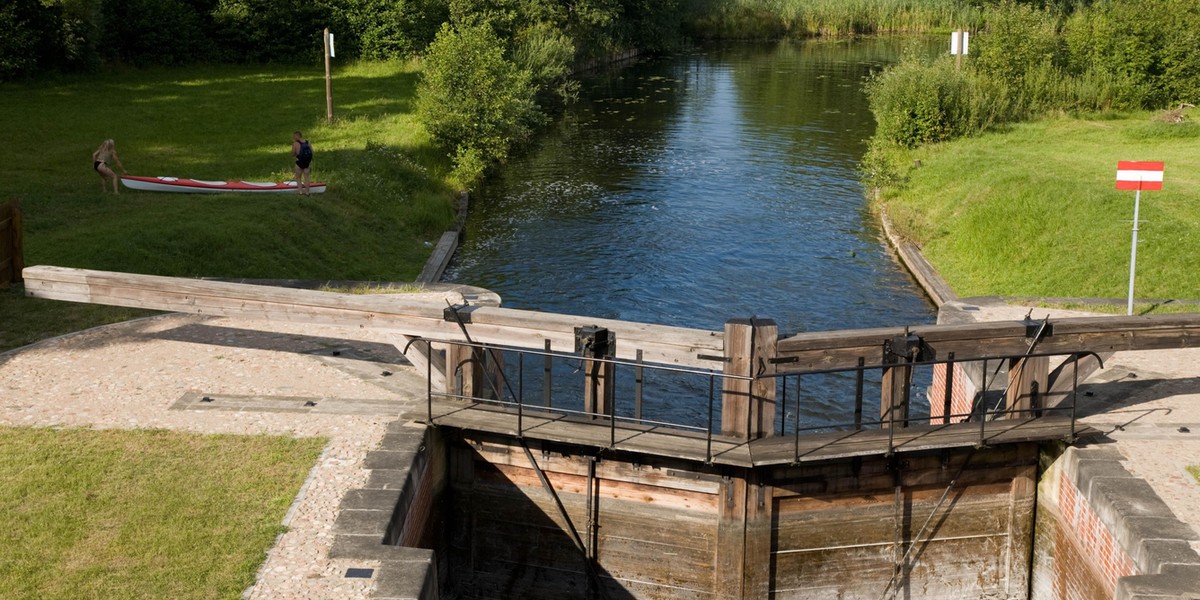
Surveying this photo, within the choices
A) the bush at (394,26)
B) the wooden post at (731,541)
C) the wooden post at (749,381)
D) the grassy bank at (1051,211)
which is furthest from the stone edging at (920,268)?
the bush at (394,26)

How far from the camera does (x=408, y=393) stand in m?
14.2

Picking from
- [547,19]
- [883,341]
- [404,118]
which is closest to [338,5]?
[547,19]

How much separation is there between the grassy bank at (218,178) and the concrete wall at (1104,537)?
12781 mm

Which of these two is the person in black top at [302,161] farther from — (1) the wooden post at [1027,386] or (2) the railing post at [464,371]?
(1) the wooden post at [1027,386]

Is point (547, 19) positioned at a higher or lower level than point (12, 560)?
higher

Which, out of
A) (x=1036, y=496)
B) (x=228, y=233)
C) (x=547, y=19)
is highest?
(x=547, y=19)

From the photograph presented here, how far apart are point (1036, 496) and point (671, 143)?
27.2 metres

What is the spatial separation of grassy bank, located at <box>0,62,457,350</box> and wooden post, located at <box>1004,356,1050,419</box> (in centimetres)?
1220

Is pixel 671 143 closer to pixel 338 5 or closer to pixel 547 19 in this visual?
pixel 547 19

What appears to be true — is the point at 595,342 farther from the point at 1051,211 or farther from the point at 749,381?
the point at 1051,211

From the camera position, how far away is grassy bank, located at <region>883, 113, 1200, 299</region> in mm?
21969

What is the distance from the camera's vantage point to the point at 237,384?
47.5 ft

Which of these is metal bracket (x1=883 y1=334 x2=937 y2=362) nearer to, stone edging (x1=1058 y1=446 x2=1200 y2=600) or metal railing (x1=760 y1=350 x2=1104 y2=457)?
metal railing (x1=760 y1=350 x2=1104 y2=457)

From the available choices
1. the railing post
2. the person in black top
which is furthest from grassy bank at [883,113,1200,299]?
the person in black top
